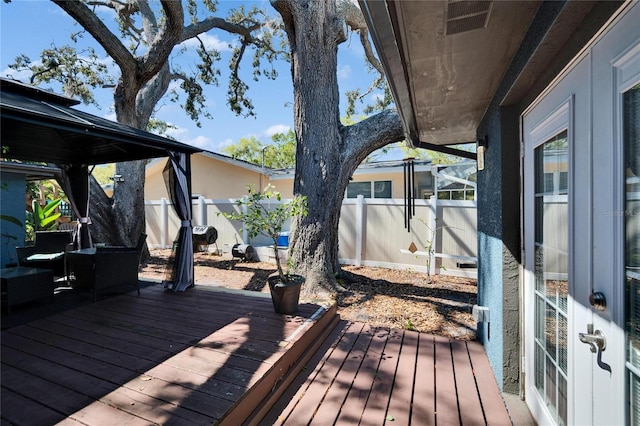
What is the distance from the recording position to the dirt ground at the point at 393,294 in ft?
13.7

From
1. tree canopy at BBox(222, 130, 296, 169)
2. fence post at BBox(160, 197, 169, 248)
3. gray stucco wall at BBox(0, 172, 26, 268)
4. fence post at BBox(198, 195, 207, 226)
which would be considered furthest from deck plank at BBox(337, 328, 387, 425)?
tree canopy at BBox(222, 130, 296, 169)

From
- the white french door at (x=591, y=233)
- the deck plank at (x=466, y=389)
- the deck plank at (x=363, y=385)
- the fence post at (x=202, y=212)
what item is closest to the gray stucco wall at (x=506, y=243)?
the deck plank at (x=466, y=389)

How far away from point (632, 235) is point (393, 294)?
4423 mm

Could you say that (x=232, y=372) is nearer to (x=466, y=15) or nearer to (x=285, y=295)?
(x=285, y=295)

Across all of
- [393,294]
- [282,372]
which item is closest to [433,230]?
[393,294]

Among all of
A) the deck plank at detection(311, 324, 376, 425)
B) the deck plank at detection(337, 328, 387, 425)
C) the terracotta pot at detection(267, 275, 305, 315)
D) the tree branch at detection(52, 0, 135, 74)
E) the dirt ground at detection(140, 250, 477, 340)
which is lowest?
the deck plank at detection(311, 324, 376, 425)

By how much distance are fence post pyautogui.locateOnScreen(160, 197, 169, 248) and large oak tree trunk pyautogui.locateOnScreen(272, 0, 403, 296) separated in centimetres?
689

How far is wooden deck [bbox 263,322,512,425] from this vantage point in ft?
7.40

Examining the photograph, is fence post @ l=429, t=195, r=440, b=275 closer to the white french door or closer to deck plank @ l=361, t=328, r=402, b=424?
deck plank @ l=361, t=328, r=402, b=424

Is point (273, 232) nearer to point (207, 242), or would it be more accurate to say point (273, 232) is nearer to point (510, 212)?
point (510, 212)

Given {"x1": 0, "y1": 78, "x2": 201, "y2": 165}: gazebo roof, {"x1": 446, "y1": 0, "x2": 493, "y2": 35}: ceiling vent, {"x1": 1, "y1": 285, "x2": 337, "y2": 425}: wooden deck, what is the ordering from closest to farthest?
{"x1": 446, "y1": 0, "x2": 493, "y2": 35}: ceiling vent < {"x1": 1, "y1": 285, "x2": 337, "y2": 425}: wooden deck < {"x1": 0, "y1": 78, "x2": 201, "y2": 165}: gazebo roof

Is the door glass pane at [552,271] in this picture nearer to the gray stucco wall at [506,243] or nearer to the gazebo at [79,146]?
the gray stucco wall at [506,243]

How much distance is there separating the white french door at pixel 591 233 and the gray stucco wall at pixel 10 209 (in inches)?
315

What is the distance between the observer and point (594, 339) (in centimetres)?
127
